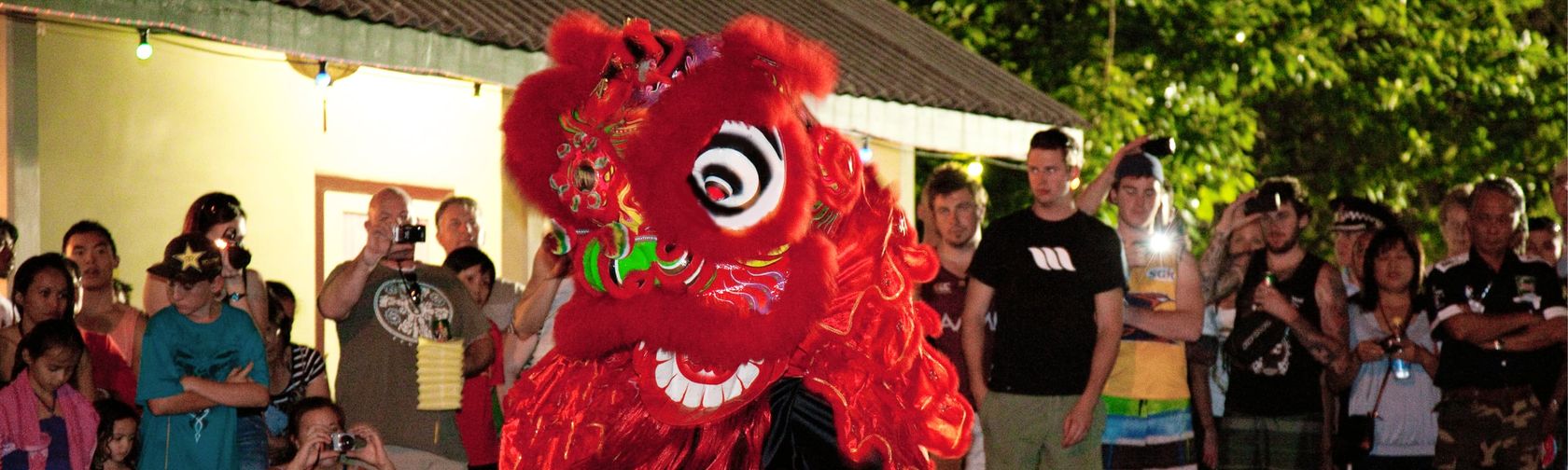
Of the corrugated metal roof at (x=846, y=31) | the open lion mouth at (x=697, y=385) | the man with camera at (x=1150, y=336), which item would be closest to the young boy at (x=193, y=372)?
the corrugated metal roof at (x=846, y=31)

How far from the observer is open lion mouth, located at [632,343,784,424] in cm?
366

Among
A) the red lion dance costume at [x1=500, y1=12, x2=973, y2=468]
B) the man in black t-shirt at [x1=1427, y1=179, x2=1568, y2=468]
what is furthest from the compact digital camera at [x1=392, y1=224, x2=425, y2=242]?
the man in black t-shirt at [x1=1427, y1=179, x2=1568, y2=468]

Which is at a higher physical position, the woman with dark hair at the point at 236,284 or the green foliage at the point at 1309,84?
the green foliage at the point at 1309,84

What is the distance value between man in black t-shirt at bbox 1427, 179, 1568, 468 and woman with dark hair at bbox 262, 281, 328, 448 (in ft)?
13.9

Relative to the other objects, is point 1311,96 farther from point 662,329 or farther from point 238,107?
point 662,329

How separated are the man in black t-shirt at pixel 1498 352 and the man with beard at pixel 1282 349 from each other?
0.42 meters

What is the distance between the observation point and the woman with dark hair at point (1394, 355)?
24.2ft

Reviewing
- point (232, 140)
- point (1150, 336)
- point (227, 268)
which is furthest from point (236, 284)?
point (1150, 336)

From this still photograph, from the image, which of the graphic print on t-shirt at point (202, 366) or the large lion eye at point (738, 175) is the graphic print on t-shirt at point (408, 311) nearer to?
the graphic print on t-shirt at point (202, 366)

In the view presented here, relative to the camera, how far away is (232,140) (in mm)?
8609

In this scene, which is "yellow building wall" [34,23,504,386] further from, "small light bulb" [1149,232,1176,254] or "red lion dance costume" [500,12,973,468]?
"red lion dance costume" [500,12,973,468]

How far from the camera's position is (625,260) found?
366 centimetres

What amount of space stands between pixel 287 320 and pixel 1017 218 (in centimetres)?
258

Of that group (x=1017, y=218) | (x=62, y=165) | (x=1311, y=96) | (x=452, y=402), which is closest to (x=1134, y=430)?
(x=1017, y=218)
